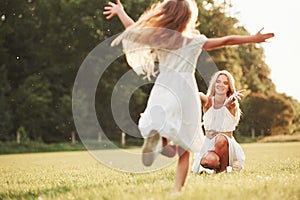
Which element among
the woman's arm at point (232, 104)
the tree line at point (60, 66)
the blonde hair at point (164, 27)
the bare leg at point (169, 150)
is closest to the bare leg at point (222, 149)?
the woman's arm at point (232, 104)

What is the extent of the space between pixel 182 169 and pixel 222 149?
2.43 m

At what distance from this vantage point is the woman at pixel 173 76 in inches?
136

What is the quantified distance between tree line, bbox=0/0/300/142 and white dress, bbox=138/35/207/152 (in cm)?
1790

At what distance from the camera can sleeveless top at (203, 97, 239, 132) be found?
19.7 ft

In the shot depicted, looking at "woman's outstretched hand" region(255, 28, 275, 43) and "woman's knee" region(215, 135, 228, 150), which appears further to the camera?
"woman's knee" region(215, 135, 228, 150)

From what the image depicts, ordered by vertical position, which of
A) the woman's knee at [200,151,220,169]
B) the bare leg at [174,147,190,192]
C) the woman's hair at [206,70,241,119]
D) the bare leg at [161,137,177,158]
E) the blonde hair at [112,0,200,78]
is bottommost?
the woman's knee at [200,151,220,169]

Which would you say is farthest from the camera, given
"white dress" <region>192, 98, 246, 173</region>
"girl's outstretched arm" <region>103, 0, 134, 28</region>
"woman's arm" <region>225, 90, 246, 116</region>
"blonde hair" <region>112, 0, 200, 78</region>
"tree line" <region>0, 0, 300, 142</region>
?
"tree line" <region>0, 0, 300, 142</region>

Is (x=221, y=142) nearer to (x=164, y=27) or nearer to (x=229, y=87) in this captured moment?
(x=229, y=87)

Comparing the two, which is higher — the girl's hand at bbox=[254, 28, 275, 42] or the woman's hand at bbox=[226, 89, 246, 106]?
the girl's hand at bbox=[254, 28, 275, 42]

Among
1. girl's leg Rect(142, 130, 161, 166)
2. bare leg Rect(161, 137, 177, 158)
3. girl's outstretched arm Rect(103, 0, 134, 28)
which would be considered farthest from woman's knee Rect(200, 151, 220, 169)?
girl's outstretched arm Rect(103, 0, 134, 28)

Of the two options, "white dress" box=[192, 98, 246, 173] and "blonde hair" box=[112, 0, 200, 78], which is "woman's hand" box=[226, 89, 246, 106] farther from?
"blonde hair" box=[112, 0, 200, 78]

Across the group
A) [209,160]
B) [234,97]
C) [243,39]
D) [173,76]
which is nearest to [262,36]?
[243,39]

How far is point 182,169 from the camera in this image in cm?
360

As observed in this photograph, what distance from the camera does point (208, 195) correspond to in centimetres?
322
